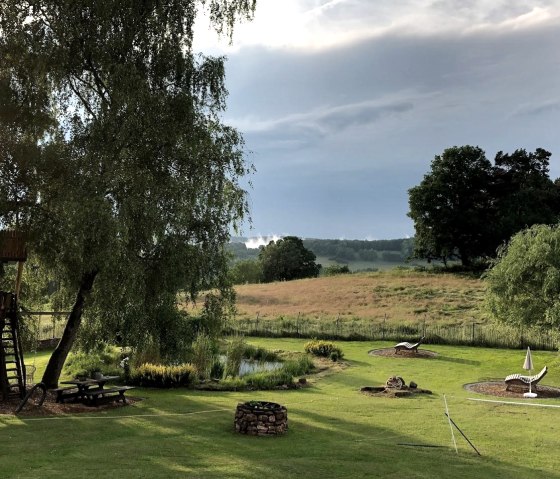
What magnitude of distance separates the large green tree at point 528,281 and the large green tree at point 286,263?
6209cm

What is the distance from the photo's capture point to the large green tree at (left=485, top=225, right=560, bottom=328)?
2417 centimetres

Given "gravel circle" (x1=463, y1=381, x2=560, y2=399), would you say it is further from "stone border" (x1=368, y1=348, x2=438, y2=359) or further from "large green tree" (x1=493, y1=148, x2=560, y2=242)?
"large green tree" (x1=493, y1=148, x2=560, y2=242)

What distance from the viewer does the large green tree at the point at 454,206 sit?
6438 centimetres

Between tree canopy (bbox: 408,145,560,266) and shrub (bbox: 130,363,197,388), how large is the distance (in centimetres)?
5075

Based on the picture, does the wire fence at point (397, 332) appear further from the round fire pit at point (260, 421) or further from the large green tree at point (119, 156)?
the round fire pit at point (260, 421)

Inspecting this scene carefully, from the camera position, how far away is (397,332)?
1383 inches

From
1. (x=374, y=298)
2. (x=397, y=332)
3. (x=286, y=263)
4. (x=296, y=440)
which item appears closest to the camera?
(x=296, y=440)

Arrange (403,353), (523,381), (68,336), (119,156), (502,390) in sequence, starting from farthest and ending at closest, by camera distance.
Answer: (403,353)
(502,390)
(523,381)
(68,336)
(119,156)

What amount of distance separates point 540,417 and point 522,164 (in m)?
61.4

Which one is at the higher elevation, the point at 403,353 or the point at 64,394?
the point at 64,394

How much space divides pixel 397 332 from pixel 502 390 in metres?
16.7

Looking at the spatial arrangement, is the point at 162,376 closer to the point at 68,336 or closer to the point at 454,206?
the point at 68,336

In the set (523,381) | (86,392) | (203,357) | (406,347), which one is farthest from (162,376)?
(406,347)

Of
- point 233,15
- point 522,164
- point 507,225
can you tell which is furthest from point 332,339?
point 522,164
